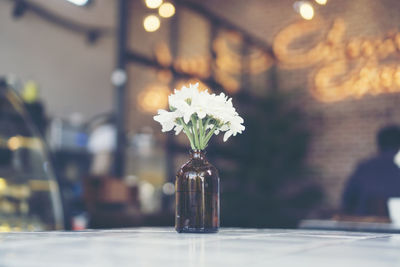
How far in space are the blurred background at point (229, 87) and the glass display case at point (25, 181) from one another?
4.76 feet

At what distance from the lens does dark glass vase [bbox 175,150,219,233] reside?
4.83 ft

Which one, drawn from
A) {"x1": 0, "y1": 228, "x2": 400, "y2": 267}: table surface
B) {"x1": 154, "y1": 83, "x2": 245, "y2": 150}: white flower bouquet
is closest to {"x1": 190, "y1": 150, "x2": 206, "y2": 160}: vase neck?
{"x1": 154, "y1": 83, "x2": 245, "y2": 150}: white flower bouquet

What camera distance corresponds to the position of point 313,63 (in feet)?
17.8

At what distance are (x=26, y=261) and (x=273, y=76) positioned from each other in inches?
201

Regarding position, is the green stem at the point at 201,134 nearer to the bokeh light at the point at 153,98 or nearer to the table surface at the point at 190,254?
the table surface at the point at 190,254

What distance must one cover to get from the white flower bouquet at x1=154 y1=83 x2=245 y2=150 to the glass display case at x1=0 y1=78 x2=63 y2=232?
1175 mm

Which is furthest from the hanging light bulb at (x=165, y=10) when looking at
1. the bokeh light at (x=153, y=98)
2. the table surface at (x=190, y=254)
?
the bokeh light at (x=153, y=98)

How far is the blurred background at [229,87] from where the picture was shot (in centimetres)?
465

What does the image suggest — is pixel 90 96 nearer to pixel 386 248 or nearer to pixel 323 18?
pixel 323 18

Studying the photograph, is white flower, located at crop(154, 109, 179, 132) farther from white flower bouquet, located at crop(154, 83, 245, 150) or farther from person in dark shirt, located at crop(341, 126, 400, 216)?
person in dark shirt, located at crop(341, 126, 400, 216)

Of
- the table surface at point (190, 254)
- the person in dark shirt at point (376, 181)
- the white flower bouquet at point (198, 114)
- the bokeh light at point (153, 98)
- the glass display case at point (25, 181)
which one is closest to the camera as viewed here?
the table surface at point (190, 254)

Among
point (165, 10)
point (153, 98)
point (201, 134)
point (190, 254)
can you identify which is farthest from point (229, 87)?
point (190, 254)

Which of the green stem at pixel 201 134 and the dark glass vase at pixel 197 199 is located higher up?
the green stem at pixel 201 134

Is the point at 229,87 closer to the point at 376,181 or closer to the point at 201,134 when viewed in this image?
the point at 376,181
